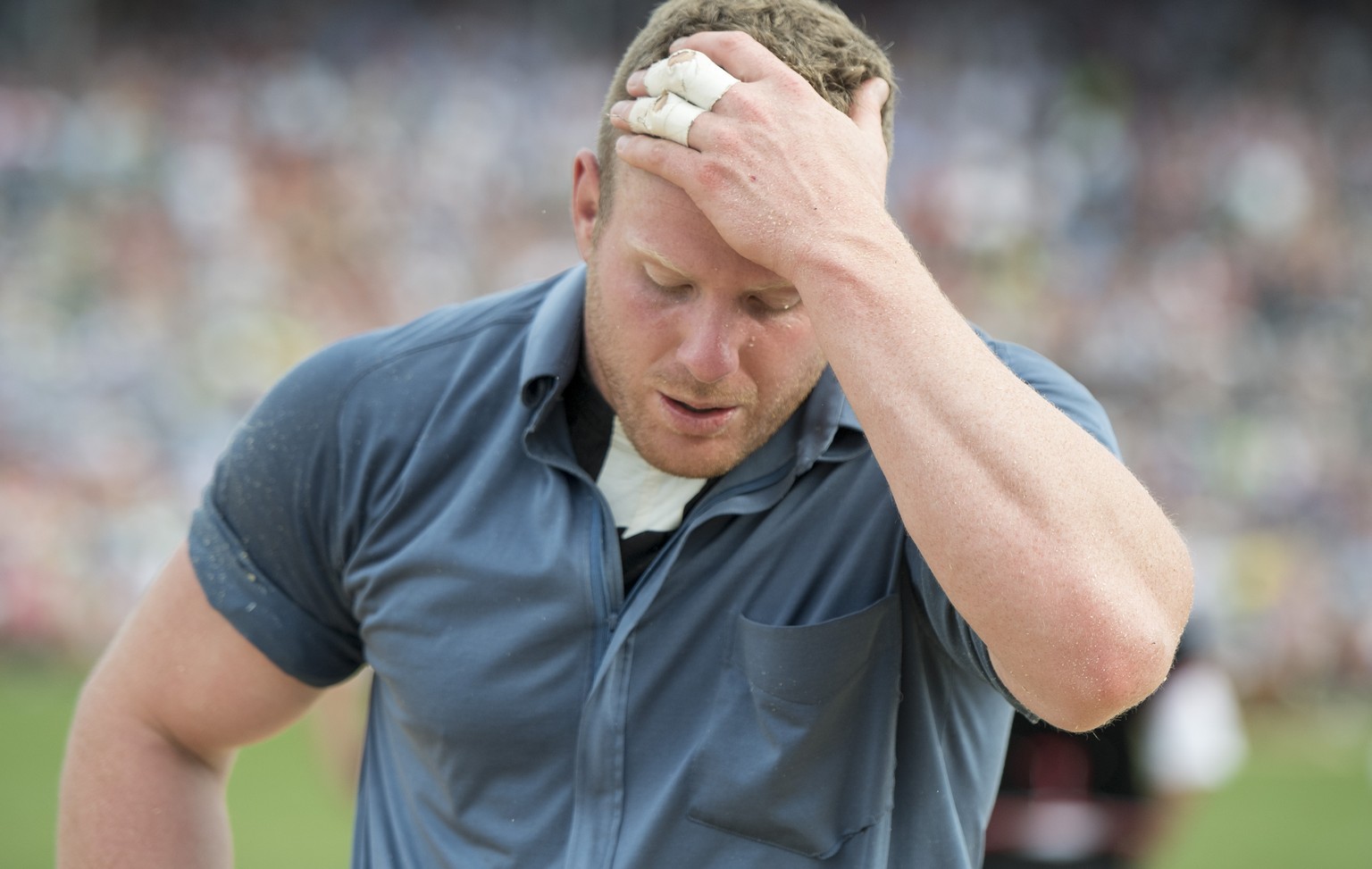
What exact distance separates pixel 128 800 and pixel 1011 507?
139 cm

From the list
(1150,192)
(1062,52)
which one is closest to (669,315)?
(1150,192)

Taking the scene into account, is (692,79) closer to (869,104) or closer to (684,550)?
(869,104)

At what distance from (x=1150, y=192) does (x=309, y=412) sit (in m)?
16.1

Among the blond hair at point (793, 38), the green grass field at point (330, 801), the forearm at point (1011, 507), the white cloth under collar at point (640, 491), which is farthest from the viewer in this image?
the green grass field at point (330, 801)

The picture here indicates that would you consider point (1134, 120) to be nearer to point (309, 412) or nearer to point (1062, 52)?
point (1062, 52)

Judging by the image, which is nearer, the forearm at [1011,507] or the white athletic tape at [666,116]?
Answer: the forearm at [1011,507]

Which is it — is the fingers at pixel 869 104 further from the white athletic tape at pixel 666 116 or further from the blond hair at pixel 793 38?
the white athletic tape at pixel 666 116

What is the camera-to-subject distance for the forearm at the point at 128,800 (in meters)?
2.25

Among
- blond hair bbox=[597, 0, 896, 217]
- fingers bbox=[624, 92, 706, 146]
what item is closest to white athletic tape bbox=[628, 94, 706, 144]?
fingers bbox=[624, 92, 706, 146]

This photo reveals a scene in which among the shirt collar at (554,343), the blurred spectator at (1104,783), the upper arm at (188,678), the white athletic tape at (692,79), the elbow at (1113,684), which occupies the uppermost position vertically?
the white athletic tape at (692,79)

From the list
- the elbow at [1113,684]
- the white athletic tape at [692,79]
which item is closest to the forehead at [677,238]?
the white athletic tape at [692,79]

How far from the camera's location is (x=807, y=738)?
1915mm

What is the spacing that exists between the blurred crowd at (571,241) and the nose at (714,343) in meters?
10.8

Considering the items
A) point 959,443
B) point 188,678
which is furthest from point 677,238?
point 188,678
